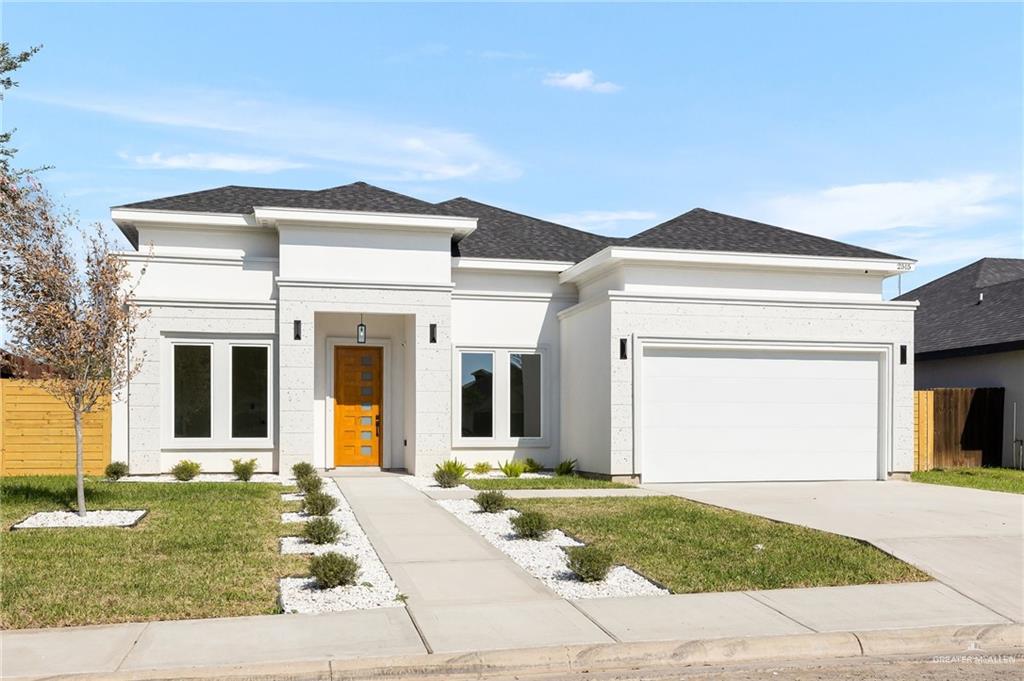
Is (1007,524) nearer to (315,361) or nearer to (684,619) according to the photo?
(684,619)

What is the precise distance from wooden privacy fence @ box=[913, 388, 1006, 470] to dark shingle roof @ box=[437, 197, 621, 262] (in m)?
8.36

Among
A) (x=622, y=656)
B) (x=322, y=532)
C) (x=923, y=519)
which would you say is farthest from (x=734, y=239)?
(x=622, y=656)

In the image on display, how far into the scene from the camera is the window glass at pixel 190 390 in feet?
61.7

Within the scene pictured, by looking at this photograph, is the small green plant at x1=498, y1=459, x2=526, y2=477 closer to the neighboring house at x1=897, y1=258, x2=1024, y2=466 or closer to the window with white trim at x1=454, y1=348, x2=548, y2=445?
the window with white trim at x1=454, y1=348, x2=548, y2=445

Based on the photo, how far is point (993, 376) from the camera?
24.5 meters

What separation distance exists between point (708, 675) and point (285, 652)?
301cm

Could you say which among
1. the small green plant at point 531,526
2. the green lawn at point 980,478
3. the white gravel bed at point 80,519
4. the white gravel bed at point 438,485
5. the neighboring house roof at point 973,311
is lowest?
the green lawn at point 980,478

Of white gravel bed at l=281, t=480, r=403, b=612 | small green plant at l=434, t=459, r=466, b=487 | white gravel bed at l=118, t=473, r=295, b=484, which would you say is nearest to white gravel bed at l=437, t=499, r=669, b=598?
white gravel bed at l=281, t=480, r=403, b=612

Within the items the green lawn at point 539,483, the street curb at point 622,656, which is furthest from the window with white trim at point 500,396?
the street curb at point 622,656

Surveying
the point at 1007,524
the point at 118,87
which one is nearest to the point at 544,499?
the point at 1007,524

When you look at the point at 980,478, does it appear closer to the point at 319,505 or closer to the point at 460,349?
the point at 460,349

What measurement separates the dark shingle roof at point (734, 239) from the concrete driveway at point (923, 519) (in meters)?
4.90

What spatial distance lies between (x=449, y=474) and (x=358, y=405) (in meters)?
4.23

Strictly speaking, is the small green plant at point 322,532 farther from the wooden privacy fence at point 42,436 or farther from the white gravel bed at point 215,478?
the wooden privacy fence at point 42,436
